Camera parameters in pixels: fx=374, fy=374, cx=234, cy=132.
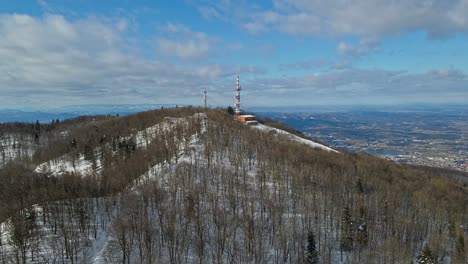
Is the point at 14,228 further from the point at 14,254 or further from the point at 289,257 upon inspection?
the point at 289,257

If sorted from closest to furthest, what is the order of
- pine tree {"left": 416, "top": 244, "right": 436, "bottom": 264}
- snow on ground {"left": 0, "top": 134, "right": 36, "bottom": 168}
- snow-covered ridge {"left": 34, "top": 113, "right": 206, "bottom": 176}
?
1. pine tree {"left": 416, "top": 244, "right": 436, "bottom": 264}
2. snow-covered ridge {"left": 34, "top": 113, "right": 206, "bottom": 176}
3. snow on ground {"left": 0, "top": 134, "right": 36, "bottom": 168}

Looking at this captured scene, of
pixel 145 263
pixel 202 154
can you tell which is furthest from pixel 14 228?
pixel 202 154

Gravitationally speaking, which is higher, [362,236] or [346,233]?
[346,233]

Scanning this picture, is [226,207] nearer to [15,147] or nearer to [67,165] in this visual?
[67,165]

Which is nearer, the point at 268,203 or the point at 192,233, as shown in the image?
the point at 192,233

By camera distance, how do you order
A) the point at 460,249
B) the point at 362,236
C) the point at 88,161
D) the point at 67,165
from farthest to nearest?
1. the point at 67,165
2. the point at 88,161
3. the point at 362,236
4. the point at 460,249

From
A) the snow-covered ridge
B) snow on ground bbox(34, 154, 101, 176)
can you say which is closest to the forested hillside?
snow on ground bbox(34, 154, 101, 176)

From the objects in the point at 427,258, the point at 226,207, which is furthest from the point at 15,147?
the point at 427,258

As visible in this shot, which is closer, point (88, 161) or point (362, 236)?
point (362, 236)

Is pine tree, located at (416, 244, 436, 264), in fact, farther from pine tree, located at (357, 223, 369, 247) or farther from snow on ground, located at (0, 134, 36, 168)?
snow on ground, located at (0, 134, 36, 168)
